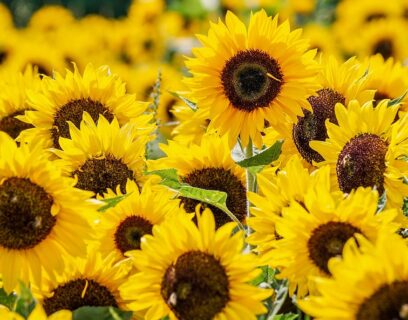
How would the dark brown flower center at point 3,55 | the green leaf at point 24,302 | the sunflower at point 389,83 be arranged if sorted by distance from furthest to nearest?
the dark brown flower center at point 3,55, the sunflower at point 389,83, the green leaf at point 24,302

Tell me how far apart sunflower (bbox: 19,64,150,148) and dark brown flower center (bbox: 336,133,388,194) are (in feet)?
1.61

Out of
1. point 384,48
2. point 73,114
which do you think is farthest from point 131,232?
point 384,48

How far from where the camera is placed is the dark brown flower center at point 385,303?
1.42m

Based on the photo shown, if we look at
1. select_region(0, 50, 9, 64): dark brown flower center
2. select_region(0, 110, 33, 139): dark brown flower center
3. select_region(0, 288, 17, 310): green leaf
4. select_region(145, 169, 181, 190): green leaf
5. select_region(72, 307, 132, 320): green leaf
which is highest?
select_region(145, 169, 181, 190): green leaf

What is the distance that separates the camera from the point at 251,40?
2059mm

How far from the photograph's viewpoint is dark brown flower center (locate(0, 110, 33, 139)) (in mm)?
2436

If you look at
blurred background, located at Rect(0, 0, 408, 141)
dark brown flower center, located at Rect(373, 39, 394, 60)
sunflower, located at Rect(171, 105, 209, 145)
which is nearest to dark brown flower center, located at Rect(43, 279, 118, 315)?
sunflower, located at Rect(171, 105, 209, 145)

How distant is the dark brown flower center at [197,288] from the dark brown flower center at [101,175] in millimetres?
431

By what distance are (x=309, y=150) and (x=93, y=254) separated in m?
0.47

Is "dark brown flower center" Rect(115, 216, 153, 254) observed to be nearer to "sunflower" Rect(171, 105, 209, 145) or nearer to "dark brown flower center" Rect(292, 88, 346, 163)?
"dark brown flower center" Rect(292, 88, 346, 163)

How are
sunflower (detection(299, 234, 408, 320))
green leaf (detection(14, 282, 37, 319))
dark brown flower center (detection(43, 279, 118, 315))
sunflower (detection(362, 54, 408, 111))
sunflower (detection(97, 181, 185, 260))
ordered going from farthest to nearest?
sunflower (detection(362, 54, 408, 111)), sunflower (detection(97, 181, 185, 260)), dark brown flower center (detection(43, 279, 118, 315)), green leaf (detection(14, 282, 37, 319)), sunflower (detection(299, 234, 408, 320))

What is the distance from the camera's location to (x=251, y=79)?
207 centimetres

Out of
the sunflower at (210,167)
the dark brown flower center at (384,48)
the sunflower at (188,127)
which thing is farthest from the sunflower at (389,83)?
the dark brown flower center at (384,48)

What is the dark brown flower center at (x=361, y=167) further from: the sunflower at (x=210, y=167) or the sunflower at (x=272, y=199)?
the sunflower at (x=210, y=167)
